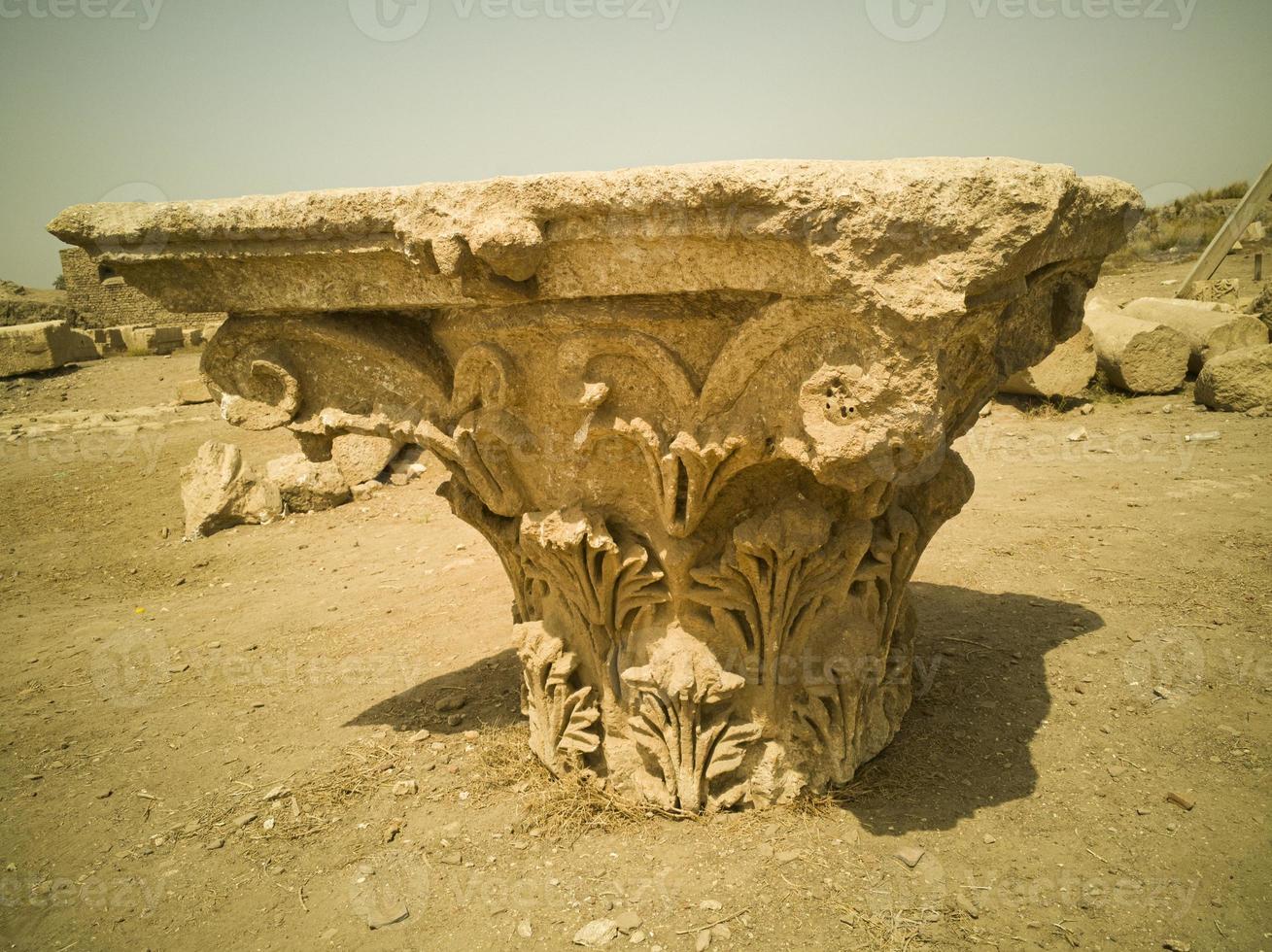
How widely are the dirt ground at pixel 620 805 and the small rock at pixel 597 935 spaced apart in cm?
3

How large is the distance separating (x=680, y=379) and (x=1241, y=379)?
617cm

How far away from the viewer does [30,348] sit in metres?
12.1

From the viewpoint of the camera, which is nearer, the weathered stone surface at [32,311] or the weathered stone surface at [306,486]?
the weathered stone surface at [306,486]

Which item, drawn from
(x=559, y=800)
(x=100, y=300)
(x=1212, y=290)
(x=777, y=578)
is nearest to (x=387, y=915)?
(x=559, y=800)

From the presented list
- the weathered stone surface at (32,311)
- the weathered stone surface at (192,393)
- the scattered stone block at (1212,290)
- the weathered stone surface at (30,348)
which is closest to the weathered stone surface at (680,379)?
the weathered stone surface at (192,393)

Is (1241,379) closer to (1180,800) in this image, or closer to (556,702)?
(1180,800)

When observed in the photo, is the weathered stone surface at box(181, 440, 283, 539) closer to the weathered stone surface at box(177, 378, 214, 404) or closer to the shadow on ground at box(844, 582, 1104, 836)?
the weathered stone surface at box(177, 378, 214, 404)

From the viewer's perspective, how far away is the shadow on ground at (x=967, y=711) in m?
2.71

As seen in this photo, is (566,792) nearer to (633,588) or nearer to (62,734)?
(633,588)

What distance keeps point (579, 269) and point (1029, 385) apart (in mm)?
6614

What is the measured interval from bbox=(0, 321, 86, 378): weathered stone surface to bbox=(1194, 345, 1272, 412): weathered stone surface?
14220 mm

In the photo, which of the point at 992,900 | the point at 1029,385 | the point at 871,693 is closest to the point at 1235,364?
the point at 1029,385

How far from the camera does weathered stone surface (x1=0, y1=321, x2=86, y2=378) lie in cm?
1198

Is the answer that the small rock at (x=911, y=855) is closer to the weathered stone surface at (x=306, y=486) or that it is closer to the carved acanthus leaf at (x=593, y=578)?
the carved acanthus leaf at (x=593, y=578)
